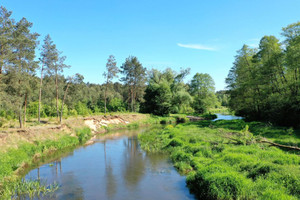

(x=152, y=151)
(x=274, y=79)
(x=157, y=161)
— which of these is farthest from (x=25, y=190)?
(x=274, y=79)

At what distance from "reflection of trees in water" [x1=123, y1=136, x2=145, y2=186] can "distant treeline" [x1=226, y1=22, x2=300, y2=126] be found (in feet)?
61.6

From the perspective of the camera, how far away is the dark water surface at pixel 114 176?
430 inches

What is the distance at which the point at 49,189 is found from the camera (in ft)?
37.2

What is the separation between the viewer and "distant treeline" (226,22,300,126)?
23531 millimetres

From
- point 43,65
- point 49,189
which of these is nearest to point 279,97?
point 49,189

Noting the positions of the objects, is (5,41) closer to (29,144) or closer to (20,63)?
(20,63)

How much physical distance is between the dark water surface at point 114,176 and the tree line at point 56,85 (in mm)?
9269

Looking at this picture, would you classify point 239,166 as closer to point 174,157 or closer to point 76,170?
point 174,157

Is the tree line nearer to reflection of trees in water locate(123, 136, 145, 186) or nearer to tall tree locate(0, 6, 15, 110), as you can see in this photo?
tall tree locate(0, 6, 15, 110)

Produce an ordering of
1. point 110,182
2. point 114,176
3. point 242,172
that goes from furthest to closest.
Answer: point 114,176 < point 110,182 < point 242,172

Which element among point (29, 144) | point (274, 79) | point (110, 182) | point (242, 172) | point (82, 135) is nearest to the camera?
point (242, 172)

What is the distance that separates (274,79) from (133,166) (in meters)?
26.6

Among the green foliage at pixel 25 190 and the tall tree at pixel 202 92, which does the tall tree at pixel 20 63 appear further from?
the tall tree at pixel 202 92

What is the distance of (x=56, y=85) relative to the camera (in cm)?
3191
